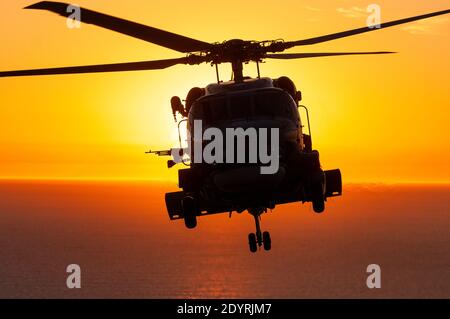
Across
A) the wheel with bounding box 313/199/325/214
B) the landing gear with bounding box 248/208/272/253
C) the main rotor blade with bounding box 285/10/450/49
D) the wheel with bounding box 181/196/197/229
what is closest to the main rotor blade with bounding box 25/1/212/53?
the main rotor blade with bounding box 285/10/450/49

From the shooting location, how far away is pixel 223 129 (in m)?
22.1

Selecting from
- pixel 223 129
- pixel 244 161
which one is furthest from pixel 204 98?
pixel 244 161

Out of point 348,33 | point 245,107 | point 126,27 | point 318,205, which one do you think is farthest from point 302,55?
point 126,27

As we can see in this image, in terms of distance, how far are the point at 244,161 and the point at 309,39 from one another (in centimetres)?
517

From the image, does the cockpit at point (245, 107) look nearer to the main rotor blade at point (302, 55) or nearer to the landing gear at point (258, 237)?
the main rotor blade at point (302, 55)

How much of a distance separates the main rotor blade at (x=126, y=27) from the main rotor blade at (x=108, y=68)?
1.71 meters

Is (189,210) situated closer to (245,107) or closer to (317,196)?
(245,107)

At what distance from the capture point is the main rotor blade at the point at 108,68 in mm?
21344

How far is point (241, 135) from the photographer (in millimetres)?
21219

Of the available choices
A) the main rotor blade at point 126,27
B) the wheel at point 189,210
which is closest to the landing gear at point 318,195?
the wheel at point 189,210

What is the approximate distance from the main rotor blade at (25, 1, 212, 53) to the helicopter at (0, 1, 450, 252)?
3 centimetres

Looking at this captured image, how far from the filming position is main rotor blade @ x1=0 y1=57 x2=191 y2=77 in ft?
70.0

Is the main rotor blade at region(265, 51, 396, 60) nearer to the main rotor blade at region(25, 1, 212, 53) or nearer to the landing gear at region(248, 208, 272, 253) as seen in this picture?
the main rotor blade at region(25, 1, 212, 53)

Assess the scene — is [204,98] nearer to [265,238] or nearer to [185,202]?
[185,202]
